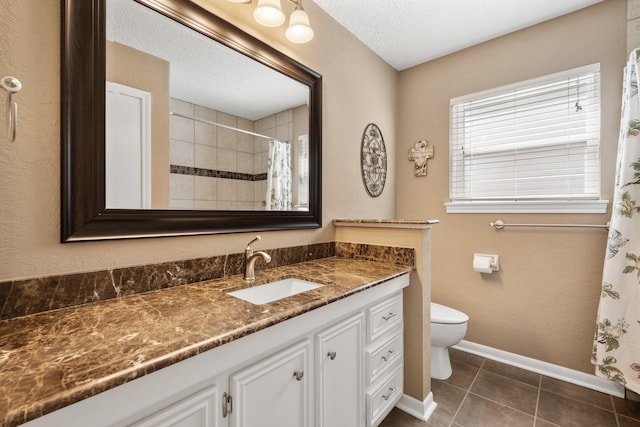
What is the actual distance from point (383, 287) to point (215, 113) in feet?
3.90

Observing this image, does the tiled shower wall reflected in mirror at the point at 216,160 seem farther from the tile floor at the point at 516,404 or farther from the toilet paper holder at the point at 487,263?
the toilet paper holder at the point at 487,263

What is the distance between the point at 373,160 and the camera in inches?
97.0

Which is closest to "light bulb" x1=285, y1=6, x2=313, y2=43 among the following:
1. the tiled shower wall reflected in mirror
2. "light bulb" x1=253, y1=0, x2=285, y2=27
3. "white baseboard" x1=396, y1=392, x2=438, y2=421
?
"light bulb" x1=253, y1=0, x2=285, y2=27

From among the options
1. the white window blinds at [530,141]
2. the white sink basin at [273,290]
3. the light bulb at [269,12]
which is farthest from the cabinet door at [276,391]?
the white window blinds at [530,141]

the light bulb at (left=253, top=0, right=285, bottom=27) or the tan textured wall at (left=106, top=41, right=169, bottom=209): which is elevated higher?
the light bulb at (left=253, top=0, right=285, bottom=27)

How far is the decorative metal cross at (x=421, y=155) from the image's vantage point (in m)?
2.58

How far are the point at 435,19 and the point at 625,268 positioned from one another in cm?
196

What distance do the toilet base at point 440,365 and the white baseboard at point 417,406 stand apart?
295mm

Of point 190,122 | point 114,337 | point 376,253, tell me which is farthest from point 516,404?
point 190,122

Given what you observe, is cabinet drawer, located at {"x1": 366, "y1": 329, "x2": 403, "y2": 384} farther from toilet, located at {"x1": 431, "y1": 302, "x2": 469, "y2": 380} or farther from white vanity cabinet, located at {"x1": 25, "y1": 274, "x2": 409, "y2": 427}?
toilet, located at {"x1": 431, "y1": 302, "x2": 469, "y2": 380}

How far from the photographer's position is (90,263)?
1021 millimetres

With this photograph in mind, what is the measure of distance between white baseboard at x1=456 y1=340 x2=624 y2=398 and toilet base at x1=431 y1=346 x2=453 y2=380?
43cm

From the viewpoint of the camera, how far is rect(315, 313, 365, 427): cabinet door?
113cm

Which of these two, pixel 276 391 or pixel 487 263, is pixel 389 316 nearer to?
pixel 276 391
